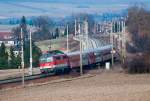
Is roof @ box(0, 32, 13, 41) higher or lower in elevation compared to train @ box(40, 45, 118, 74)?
lower

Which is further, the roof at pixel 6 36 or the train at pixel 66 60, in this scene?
the roof at pixel 6 36

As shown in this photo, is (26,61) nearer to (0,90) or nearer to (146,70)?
(146,70)

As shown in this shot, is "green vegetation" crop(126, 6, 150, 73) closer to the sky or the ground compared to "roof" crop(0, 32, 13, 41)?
closer to the sky

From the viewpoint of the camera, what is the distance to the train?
176 ft

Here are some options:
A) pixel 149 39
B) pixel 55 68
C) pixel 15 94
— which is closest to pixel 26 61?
pixel 149 39

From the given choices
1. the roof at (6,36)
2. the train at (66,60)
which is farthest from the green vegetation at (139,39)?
the roof at (6,36)

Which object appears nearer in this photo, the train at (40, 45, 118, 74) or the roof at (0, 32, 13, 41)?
the train at (40, 45, 118, 74)

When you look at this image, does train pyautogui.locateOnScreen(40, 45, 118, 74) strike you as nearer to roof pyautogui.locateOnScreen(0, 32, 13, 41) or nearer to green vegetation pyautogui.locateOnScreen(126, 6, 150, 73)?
green vegetation pyautogui.locateOnScreen(126, 6, 150, 73)

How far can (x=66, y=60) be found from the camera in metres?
55.0

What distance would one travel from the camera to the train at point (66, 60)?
53781 mm

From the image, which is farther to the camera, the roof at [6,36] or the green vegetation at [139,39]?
the roof at [6,36]

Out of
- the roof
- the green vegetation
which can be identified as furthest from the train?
the roof

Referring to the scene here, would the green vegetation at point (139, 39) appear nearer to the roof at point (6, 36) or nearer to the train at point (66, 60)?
the train at point (66, 60)

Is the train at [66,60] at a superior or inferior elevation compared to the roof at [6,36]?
superior
